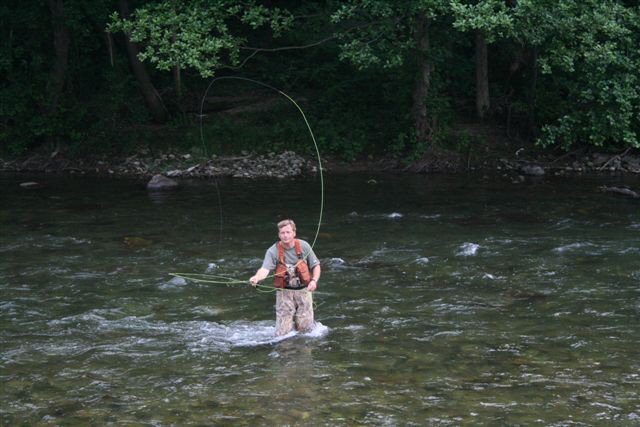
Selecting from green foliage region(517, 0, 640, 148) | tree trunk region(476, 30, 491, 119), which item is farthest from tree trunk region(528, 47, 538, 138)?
green foliage region(517, 0, 640, 148)

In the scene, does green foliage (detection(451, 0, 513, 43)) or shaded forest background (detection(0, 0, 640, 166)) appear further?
shaded forest background (detection(0, 0, 640, 166))

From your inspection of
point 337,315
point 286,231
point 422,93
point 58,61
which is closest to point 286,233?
point 286,231

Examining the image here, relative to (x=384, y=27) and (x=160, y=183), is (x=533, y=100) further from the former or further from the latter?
(x=160, y=183)

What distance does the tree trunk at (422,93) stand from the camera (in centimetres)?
2194

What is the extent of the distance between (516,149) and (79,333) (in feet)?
50.9

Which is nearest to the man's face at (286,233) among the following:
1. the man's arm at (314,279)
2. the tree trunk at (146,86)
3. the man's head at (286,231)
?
the man's head at (286,231)

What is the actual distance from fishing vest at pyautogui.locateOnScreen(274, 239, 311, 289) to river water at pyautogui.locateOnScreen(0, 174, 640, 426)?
2.00 ft

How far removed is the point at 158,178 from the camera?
2147cm

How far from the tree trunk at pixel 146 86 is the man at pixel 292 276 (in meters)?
15.4

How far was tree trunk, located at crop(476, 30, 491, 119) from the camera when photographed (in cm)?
2434

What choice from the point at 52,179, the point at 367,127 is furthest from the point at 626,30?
the point at 52,179

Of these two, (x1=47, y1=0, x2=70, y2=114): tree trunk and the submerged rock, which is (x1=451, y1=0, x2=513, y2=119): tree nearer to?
the submerged rock

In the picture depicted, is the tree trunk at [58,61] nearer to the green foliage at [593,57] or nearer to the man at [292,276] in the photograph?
the green foliage at [593,57]

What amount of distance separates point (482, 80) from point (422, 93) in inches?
97.7
